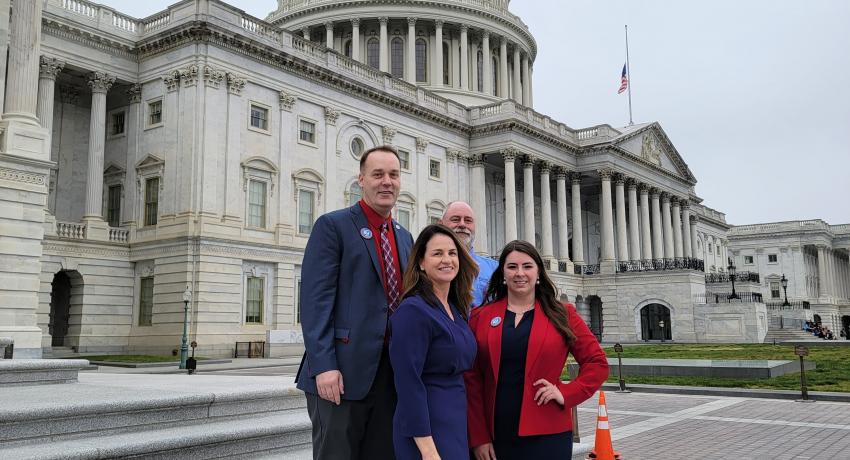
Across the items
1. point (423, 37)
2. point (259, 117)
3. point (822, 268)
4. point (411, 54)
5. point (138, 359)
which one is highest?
point (423, 37)

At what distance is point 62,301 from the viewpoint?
3525cm

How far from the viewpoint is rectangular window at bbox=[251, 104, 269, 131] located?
128 feet

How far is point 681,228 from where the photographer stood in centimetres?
7900

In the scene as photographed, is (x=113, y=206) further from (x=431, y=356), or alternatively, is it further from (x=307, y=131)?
(x=431, y=356)

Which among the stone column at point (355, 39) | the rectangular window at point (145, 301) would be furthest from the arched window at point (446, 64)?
the rectangular window at point (145, 301)

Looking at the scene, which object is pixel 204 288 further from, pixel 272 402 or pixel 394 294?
pixel 394 294

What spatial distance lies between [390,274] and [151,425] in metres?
3.78

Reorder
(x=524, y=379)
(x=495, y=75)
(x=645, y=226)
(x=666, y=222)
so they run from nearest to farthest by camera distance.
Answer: (x=524, y=379), (x=645, y=226), (x=666, y=222), (x=495, y=75)

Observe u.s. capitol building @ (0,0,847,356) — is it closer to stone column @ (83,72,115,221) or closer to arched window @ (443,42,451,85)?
stone column @ (83,72,115,221)

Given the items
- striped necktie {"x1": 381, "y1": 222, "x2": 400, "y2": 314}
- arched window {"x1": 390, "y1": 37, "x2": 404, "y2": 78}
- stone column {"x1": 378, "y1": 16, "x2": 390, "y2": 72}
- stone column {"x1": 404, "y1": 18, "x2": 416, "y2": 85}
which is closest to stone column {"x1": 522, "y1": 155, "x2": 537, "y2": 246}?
stone column {"x1": 404, "y1": 18, "x2": 416, "y2": 85}

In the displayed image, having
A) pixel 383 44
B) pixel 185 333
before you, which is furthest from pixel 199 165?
pixel 383 44

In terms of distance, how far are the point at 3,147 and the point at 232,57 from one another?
2233 cm

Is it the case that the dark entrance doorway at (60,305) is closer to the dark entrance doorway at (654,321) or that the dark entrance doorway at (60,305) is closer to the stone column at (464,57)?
the dark entrance doorway at (654,321)

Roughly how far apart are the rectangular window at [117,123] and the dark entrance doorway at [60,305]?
29.8 feet
